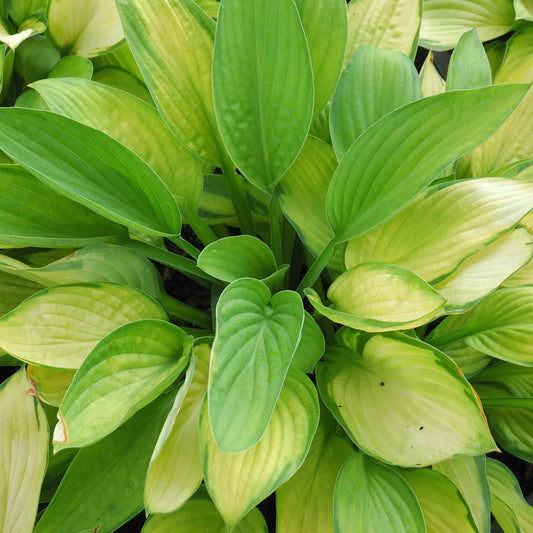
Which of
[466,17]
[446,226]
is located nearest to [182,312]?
[446,226]

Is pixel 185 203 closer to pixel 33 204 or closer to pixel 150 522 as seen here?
pixel 33 204

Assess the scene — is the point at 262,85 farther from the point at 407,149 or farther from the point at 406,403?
the point at 406,403

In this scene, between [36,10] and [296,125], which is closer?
[296,125]

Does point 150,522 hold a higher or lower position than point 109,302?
lower

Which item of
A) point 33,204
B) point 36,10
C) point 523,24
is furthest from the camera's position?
point 523,24

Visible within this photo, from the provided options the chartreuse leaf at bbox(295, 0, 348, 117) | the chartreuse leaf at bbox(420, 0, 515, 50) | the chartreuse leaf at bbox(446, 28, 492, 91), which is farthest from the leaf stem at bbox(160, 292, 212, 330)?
the chartreuse leaf at bbox(420, 0, 515, 50)

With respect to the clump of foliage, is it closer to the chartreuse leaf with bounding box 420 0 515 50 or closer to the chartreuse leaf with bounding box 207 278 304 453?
the chartreuse leaf with bounding box 207 278 304 453

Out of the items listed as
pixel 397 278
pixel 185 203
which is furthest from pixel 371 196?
pixel 185 203
